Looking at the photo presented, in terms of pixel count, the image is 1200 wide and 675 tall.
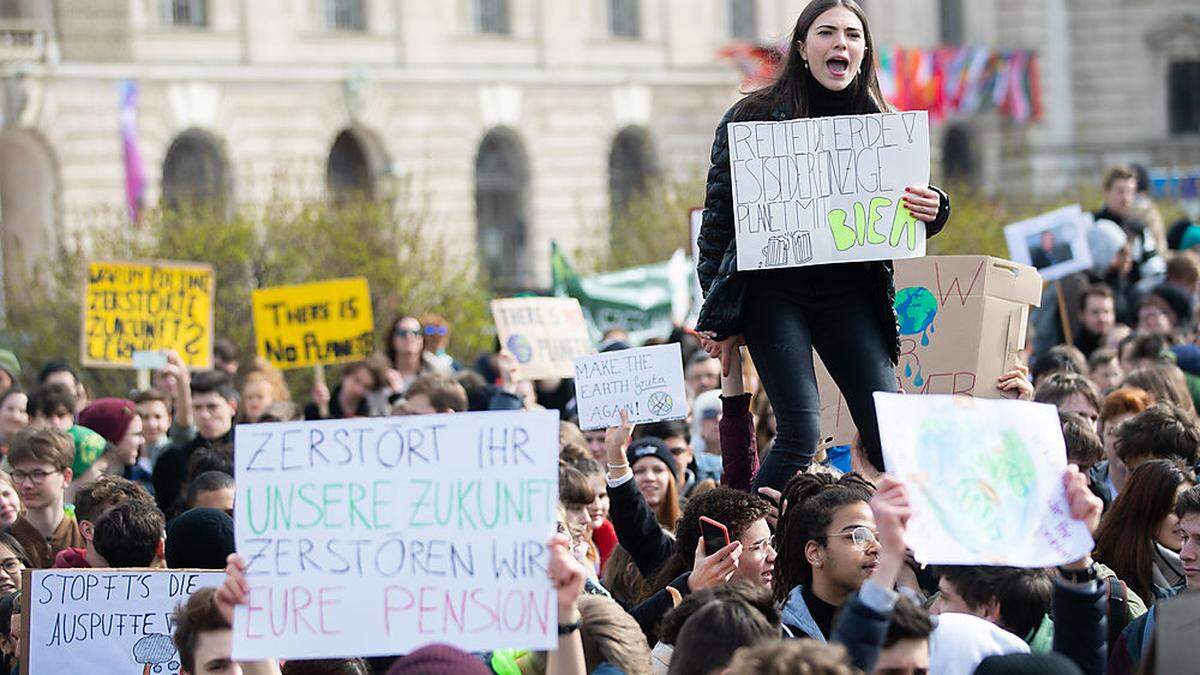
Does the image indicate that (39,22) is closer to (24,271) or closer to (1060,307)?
(24,271)

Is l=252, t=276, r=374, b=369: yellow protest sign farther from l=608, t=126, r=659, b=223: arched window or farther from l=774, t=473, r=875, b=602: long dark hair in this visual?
l=608, t=126, r=659, b=223: arched window

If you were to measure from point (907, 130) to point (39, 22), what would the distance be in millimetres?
26678

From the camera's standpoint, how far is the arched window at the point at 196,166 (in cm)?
3381

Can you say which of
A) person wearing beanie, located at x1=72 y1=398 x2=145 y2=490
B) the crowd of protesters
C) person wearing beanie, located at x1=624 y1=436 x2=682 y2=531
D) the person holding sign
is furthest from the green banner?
the person holding sign

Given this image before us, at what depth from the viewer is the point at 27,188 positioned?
1276 inches

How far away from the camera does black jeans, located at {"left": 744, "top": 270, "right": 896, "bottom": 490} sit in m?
7.07

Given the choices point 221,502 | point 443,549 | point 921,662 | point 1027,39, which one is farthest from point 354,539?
point 1027,39

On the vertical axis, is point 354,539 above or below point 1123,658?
above

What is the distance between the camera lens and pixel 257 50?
1374 inches

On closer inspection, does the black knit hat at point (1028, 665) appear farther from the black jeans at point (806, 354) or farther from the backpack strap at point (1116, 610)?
the black jeans at point (806, 354)

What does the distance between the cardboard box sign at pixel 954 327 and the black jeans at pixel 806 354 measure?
0.83 meters

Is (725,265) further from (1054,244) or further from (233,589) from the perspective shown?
(1054,244)

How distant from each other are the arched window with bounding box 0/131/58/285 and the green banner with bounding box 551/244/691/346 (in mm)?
15821

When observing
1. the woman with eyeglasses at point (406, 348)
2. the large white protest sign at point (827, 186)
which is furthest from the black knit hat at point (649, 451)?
the woman with eyeglasses at point (406, 348)
